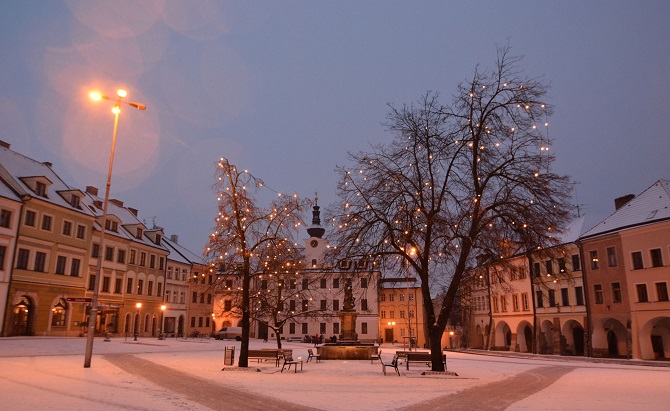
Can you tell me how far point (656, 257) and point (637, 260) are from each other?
154 centimetres

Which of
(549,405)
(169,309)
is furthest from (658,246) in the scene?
(169,309)

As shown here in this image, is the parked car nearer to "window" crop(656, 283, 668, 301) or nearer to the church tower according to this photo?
the church tower

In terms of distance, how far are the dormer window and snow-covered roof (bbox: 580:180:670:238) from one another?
4677cm

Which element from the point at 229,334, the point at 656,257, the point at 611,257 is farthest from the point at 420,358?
the point at 229,334

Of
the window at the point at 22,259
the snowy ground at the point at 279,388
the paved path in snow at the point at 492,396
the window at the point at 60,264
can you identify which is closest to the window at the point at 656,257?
the snowy ground at the point at 279,388

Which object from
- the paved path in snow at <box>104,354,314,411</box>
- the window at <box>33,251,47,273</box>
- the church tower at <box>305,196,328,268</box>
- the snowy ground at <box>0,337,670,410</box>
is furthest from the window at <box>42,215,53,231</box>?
the church tower at <box>305,196,328,268</box>

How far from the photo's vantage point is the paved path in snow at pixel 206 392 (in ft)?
39.2

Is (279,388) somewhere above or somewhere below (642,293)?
below

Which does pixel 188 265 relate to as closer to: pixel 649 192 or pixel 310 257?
pixel 310 257

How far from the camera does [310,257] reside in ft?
257

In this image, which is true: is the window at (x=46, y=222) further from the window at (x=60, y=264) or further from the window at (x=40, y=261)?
the window at (x=60, y=264)

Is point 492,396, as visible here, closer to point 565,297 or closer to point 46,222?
point 565,297

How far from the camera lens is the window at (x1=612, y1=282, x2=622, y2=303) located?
3922 cm

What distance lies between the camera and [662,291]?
118 feet
